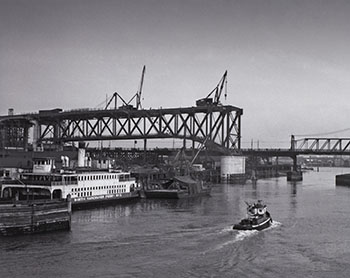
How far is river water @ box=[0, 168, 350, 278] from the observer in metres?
30.0

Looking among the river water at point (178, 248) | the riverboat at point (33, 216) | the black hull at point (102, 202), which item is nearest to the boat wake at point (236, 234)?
the river water at point (178, 248)

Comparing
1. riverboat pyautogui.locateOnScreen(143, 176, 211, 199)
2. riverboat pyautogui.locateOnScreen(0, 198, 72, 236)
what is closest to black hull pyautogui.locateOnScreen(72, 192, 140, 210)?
riverboat pyautogui.locateOnScreen(143, 176, 211, 199)

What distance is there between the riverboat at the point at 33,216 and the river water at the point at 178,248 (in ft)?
3.33

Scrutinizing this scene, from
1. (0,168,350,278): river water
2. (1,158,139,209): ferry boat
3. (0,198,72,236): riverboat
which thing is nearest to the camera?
(0,168,350,278): river water

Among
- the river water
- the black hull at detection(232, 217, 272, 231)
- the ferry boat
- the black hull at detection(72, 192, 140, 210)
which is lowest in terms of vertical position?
the river water

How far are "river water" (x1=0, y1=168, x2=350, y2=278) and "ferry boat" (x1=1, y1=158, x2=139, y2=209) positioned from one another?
13.0ft

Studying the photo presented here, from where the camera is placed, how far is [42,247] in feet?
114

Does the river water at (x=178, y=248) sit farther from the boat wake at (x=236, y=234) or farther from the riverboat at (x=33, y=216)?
the riverboat at (x=33, y=216)

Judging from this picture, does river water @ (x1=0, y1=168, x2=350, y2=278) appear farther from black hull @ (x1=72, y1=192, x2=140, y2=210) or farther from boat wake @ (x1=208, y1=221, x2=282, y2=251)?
black hull @ (x1=72, y1=192, x2=140, y2=210)

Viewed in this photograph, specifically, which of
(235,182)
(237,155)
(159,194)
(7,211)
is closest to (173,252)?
(7,211)

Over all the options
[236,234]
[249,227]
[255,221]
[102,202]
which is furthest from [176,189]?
[236,234]

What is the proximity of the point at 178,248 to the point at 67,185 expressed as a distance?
999 inches

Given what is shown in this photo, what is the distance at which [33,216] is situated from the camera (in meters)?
38.5

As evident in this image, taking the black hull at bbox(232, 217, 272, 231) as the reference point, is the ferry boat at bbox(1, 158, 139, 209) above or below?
above
